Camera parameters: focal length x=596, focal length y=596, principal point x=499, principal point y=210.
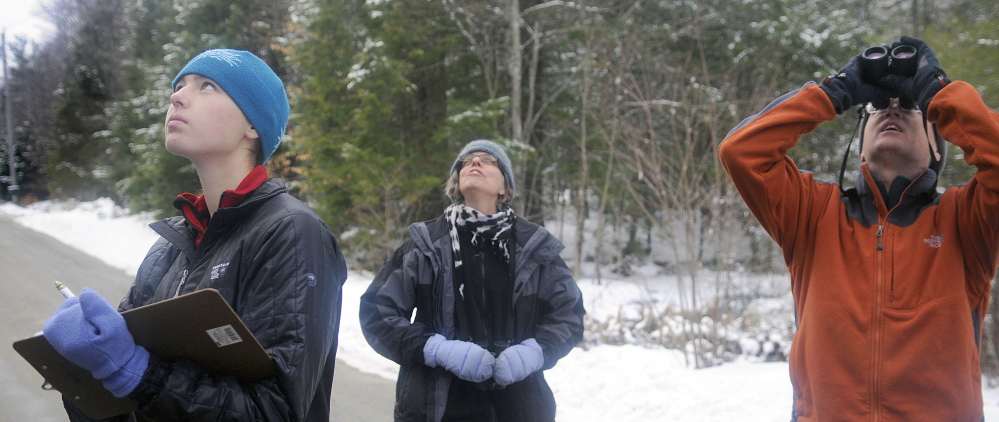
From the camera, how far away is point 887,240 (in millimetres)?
1934

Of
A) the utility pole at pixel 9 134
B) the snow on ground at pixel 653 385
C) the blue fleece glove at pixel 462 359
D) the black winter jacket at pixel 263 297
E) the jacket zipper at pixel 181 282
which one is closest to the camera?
the black winter jacket at pixel 263 297

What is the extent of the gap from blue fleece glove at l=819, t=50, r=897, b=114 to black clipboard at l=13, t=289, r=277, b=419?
1.90 metres

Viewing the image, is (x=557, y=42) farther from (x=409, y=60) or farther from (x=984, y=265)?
(x=984, y=265)

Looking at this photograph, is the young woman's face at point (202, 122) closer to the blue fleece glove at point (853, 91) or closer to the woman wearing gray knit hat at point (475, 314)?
the woman wearing gray knit hat at point (475, 314)

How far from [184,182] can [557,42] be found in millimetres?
11486

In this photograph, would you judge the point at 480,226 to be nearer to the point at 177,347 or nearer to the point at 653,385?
the point at 177,347

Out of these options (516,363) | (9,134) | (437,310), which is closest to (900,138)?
(516,363)

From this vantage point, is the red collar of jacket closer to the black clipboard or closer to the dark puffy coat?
the black clipboard

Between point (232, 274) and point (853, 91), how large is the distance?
1.99 metres

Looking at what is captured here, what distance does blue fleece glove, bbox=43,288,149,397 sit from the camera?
1216mm

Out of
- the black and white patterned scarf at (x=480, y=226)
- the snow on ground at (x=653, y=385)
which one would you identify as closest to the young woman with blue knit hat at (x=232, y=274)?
the black and white patterned scarf at (x=480, y=226)

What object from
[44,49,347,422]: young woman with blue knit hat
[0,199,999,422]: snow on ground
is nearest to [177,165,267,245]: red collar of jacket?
[44,49,347,422]: young woman with blue knit hat

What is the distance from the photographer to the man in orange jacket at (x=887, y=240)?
5.90ft

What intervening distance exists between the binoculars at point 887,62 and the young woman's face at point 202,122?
1980mm
